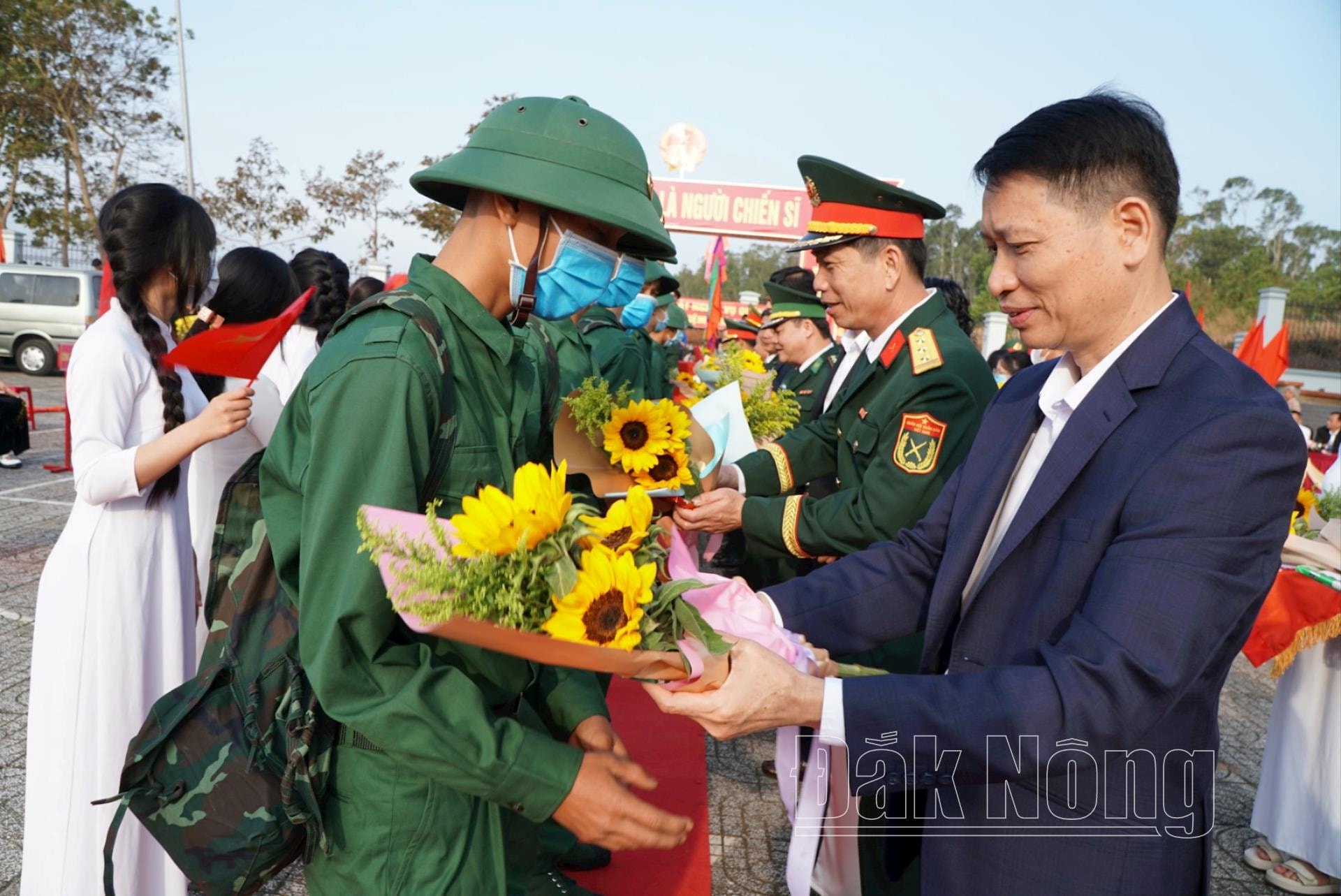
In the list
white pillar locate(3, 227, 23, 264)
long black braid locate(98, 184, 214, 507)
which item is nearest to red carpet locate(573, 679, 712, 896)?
long black braid locate(98, 184, 214, 507)

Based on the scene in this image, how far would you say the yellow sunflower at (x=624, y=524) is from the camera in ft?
5.06

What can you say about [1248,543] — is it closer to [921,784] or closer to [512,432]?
[921,784]

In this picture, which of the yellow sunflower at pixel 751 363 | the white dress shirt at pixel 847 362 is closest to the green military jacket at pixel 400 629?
the white dress shirt at pixel 847 362

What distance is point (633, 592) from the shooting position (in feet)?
4.95

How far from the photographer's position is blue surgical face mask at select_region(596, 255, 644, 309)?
216 cm

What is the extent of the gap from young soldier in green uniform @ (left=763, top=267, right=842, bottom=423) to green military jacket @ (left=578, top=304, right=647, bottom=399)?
1.41m

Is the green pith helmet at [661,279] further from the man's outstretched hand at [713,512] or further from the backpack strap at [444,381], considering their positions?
the backpack strap at [444,381]

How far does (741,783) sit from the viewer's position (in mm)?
4602

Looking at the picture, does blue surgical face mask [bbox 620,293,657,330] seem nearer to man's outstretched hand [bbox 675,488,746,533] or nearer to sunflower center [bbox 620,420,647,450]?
man's outstretched hand [bbox 675,488,746,533]

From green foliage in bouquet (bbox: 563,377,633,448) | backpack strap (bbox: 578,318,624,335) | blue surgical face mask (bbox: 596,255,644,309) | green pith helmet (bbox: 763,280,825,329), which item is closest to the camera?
blue surgical face mask (bbox: 596,255,644,309)

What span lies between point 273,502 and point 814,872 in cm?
191

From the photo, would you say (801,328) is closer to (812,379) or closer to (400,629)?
(812,379)

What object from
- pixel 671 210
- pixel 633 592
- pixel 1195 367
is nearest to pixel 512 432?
pixel 633 592

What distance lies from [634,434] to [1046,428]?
130cm
